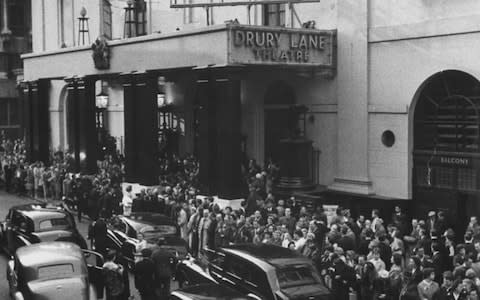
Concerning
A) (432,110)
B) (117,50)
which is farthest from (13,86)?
(432,110)

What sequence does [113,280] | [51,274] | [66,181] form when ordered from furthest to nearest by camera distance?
[66,181]
[113,280]
[51,274]

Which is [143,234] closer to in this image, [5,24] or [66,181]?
[66,181]

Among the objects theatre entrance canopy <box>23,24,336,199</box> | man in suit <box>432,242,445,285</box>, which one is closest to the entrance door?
theatre entrance canopy <box>23,24,336,199</box>

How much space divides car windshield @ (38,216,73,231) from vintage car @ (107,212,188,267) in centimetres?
112

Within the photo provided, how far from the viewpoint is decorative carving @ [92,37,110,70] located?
28.5 m

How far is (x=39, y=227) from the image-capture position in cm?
1816

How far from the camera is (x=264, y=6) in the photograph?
26.7 metres

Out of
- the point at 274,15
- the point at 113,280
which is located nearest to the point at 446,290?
the point at 113,280

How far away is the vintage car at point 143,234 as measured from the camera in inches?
709

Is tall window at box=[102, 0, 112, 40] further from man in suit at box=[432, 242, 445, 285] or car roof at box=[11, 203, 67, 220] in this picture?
man in suit at box=[432, 242, 445, 285]

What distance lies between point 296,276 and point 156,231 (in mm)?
5829

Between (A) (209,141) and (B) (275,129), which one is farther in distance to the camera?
(B) (275,129)

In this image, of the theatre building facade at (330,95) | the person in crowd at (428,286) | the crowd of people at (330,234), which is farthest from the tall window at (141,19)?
the person in crowd at (428,286)

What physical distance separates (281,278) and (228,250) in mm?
1589
